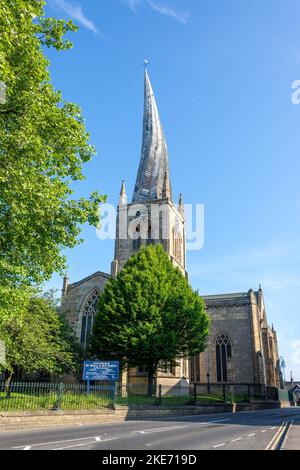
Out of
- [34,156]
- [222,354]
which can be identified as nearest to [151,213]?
[222,354]

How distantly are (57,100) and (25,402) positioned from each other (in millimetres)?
13228

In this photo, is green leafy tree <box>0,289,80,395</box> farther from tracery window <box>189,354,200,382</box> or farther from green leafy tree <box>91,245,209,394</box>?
tracery window <box>189,354,200,382</box>

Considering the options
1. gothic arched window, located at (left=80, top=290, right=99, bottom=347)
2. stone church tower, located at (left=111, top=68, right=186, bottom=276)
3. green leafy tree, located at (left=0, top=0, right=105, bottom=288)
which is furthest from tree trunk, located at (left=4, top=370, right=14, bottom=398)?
stone church tower, located at (left=111, top=68, right=186, bottom=276)

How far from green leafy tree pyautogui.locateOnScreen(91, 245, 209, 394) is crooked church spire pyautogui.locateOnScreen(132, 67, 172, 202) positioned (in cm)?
1804

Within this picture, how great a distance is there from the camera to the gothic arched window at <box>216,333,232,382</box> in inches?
1777

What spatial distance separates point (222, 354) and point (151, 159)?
27.2m

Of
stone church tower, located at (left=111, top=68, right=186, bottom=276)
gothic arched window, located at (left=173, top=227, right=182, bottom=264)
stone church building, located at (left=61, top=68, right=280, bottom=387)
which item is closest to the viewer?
stone church building, located at (left=61, top=68, right=280, bottom=387)

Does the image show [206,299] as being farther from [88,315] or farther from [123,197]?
[88,315]

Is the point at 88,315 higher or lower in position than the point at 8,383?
higher

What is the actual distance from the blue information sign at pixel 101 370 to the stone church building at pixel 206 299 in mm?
16536

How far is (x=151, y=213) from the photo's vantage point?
46.3 metres

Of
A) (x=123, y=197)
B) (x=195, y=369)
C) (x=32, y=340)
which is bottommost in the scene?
(x=195, y=369)

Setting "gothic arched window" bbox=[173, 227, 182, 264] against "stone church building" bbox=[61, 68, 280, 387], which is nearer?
"stone church building" bbox=[61, 68, 280, 387]

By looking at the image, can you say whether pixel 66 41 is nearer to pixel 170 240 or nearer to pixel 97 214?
pixel 97 214
